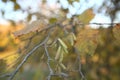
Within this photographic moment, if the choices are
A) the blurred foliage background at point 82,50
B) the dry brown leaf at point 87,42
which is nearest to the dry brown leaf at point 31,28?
the blurred foliage background at point 82,50

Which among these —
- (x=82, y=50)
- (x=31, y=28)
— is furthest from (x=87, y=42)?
(x=31, y=28)

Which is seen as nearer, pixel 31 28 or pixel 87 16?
pixel 31 28

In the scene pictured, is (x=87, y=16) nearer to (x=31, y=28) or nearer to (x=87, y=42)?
(x=87, y=42)

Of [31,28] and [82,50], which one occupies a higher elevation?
[31,28]

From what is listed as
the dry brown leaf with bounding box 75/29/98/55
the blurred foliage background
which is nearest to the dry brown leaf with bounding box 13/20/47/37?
the blurred foliage background

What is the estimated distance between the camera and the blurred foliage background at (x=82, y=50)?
5.16 ft

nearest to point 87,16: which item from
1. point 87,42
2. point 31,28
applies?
point 87,42

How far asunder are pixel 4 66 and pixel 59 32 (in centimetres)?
66

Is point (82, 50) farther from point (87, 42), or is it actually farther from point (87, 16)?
point (87, 16)

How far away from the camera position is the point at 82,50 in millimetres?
1569

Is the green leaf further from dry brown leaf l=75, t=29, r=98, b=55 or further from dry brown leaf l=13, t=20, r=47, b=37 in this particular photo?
dry brown leaf l=13, t=20, r=47, b=37

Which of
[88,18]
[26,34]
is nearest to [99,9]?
[88,18]

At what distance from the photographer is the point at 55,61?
1.48 metres

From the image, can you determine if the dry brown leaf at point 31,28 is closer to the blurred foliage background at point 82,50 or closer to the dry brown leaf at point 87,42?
the blurred foliage background at point 82,50
